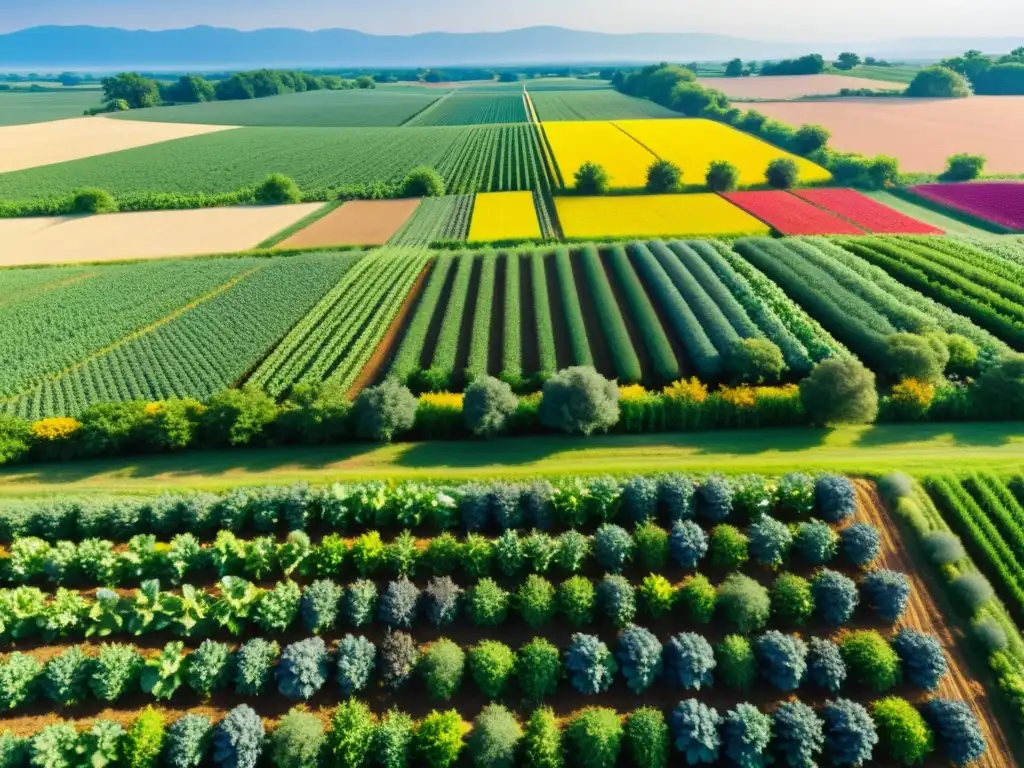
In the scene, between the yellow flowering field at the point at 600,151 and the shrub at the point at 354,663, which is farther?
the yellow flowering field at the point at 600,151

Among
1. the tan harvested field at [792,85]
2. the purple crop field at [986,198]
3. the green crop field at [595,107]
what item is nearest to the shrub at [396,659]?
the purple crop field at [986,198]

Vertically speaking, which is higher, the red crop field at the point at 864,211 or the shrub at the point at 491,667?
the red crop field at the point at 864,211

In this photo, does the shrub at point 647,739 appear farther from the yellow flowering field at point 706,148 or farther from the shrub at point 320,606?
the yellow flowering field at point 706,148

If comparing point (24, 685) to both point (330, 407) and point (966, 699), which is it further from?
point (966, 699)

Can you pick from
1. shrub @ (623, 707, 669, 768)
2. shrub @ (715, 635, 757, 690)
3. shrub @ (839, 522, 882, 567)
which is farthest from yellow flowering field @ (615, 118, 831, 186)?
shrub @ (623, 707, 669, 768)

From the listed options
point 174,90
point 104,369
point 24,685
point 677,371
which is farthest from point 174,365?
point 174,90

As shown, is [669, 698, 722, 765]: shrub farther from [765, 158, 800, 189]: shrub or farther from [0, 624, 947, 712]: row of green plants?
[765, 158, 800, 189]: shrub
